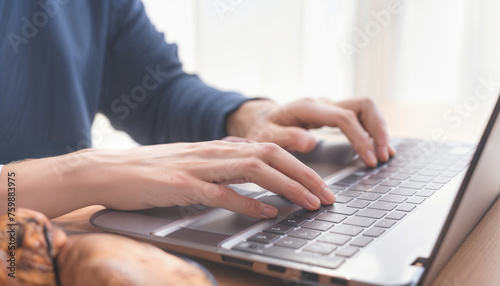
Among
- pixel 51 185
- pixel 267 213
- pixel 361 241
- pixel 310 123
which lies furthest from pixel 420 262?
pixel 310 123

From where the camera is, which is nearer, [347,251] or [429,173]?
[347,251]

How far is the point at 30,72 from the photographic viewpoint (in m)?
0.88

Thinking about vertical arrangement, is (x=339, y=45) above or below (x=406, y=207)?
above

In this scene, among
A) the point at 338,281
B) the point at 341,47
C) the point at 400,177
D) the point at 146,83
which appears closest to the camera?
the point at 338,281

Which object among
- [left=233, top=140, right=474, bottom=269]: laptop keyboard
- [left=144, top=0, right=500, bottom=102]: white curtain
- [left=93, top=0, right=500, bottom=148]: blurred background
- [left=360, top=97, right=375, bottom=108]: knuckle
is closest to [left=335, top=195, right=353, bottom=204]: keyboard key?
[left=233, top=140, right=474, bottom=269]: laptop keyboard

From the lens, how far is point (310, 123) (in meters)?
0.85

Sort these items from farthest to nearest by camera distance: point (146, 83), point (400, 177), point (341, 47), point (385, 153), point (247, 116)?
1. point (341, 47)
2. point (146, 83)
3. point (247, 116)
4. point (385, 153)
5. point (400, 177)

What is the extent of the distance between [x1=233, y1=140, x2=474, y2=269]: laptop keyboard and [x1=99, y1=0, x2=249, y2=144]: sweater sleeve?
41cm

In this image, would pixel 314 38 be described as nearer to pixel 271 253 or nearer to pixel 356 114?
pixel 356 114

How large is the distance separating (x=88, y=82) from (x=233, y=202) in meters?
0.61

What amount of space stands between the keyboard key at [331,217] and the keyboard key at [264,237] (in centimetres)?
7

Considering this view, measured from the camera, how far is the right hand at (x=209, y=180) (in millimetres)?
514

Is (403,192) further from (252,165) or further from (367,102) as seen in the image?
(367,102)

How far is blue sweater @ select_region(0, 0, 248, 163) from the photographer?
2.79 feet
